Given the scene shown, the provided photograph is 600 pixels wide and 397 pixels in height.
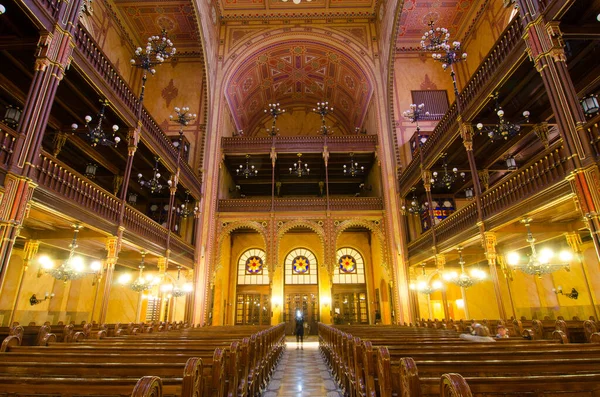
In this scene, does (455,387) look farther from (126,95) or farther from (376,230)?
(376,230)

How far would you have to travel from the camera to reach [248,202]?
18.5 metres

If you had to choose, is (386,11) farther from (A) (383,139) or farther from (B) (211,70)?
(B) (211,70)

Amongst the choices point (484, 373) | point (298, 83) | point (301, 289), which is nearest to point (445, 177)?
point (484, 373)

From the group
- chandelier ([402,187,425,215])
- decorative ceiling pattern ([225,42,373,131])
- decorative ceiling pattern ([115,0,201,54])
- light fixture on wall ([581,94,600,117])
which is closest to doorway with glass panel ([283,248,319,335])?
chandelier ([402,187,425,215])

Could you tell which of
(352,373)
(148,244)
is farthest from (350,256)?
(352,373)

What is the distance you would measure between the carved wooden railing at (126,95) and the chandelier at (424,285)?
1210cm

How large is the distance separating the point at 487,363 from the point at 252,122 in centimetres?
2428

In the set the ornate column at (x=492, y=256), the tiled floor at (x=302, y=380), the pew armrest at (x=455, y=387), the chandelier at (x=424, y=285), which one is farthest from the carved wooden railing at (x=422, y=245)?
the pew armrest at (x=455, y=387)

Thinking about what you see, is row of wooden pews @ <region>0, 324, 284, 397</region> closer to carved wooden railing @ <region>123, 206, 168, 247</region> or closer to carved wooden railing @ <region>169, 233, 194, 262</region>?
carved wooden railing @ <region>123, 206, 168, 247</region>

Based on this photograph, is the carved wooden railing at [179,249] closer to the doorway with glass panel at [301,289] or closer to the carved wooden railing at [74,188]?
the carved wooden railing at [74,188]

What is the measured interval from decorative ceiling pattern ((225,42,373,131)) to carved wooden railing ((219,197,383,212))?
6960 mm

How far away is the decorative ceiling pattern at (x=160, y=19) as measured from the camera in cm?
1744

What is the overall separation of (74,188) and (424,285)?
14578 millimetres

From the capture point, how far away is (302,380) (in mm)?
7590
